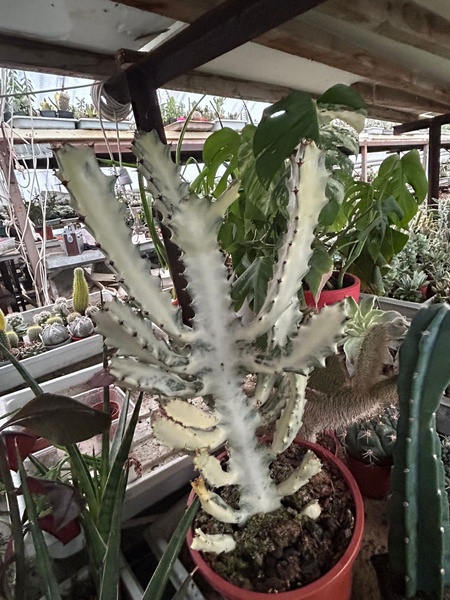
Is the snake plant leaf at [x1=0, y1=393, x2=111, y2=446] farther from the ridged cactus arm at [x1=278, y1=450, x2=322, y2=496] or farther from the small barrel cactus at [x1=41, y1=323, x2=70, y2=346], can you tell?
the small barrel cactus at [x1=41, y1=323, x2=70, y2=346]

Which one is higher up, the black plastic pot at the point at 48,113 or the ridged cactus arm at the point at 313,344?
the black plastic pot at the point at 48,113

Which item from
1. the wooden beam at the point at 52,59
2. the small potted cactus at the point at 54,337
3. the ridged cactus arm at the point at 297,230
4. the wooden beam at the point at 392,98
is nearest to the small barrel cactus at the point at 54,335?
the small potted cactus at the point at 54,337

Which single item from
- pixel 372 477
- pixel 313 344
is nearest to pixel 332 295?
pixel 372 477

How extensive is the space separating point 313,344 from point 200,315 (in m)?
0.13

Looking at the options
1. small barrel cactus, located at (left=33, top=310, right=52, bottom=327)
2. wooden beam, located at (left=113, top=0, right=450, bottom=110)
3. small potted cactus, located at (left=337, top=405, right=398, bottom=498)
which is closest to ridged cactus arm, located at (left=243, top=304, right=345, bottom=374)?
small potted cactus, located at (left=337, top=405, right=398, bottom=498)

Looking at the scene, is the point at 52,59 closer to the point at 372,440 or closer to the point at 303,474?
the point at 303,474

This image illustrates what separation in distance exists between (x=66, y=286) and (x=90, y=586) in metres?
2.88

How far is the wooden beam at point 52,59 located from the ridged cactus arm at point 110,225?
2.35 feet

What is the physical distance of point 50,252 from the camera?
3.02 meters

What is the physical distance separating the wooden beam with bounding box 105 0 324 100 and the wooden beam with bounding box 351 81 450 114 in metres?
1.13

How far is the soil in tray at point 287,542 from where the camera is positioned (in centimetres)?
47

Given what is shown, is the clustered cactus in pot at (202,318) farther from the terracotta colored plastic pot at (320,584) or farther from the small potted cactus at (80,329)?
the small potted cactus at (80,329)

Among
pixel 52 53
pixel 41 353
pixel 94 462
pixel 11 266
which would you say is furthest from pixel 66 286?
pixel 94 462

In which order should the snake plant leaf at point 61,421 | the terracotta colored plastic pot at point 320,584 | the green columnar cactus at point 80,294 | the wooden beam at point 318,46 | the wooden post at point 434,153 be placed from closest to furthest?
1. the snake plant leaf at point 61,421
2. the terracotta colored plastic pot at point 320,584
3. the wooden beam at point 318,46
4. the green columnar cactus at point 80,294
5. the wooden post at point 434,153
